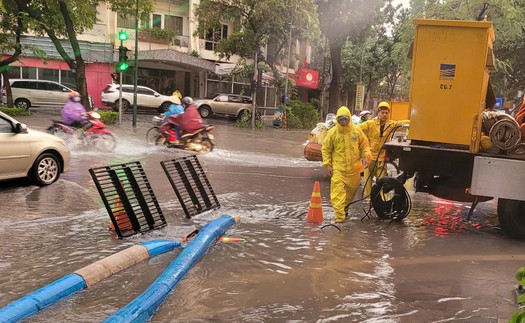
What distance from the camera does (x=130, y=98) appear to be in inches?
1160

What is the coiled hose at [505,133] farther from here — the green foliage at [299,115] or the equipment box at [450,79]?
the green foliage at [299,115]

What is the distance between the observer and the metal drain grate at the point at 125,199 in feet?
19.5

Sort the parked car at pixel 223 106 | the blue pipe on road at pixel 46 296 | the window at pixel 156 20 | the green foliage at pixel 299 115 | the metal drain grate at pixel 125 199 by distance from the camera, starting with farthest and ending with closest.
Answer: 1. the window at pixel 156 20
2. the parked car at pixel 223 106
3. the green foliage at pixel 299 115
4. the metal drain grate at pixel 125 199
5. the blue pipe on road at pixel 46 296

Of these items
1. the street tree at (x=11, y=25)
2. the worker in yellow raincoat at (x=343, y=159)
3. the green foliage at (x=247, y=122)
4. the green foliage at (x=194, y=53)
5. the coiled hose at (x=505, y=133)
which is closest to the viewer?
the coiled hose at (x=505, y=133)

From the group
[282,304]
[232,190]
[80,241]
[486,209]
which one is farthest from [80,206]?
[486,209]

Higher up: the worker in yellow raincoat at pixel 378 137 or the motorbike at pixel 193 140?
the worker in yellow raincoat at pixel 378 137

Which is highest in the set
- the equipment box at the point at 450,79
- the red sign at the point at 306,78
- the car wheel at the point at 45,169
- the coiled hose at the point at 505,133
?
the red sign at the point at 306,78

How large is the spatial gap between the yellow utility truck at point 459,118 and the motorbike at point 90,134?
9627mm

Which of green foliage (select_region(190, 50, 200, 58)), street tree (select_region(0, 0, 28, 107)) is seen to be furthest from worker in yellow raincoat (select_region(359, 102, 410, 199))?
green foliage (select_region(190, 50, 200, 58))

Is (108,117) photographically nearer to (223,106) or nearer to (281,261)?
(223,106)

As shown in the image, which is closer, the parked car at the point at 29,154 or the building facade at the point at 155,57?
the parked car at the point at 29,154

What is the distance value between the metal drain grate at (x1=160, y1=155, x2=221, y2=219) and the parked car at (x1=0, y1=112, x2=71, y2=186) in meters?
2.60

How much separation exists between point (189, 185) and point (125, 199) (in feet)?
4.61

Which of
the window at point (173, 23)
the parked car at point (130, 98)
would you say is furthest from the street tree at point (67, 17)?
the window at point (173, 23)
